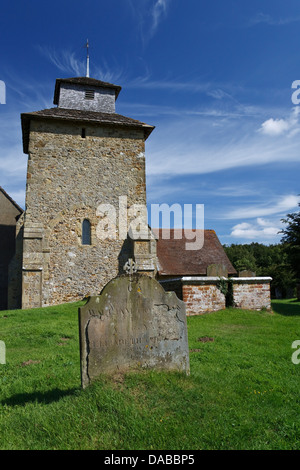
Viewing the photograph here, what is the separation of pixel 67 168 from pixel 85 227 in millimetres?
3053

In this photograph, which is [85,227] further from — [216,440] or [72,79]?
[216,440]

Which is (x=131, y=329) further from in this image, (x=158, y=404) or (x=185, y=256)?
(x=185, y=256)

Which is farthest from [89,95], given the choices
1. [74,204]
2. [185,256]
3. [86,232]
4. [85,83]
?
[185,256]

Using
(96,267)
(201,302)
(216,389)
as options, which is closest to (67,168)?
(96,267)

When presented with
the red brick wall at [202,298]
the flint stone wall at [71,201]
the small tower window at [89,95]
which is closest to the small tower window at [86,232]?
the flint stone wall at [71,201]

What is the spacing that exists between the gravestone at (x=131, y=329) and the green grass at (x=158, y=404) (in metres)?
0.21

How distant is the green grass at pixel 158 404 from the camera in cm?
355

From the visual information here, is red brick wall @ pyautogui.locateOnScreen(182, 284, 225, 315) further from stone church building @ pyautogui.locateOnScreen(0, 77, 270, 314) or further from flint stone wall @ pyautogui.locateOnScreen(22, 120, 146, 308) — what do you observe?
flint stone wall @ pyautogui.locateOnScreen(22, 120, 146, 308)

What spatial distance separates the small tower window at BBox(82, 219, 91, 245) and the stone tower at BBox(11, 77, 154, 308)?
0.16 feet

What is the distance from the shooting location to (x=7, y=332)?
927 cm

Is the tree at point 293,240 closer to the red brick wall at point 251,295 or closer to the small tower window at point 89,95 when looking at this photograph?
the red brick wall at point 251,295

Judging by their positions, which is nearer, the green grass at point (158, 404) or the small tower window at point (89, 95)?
the green grass at point (158, 404)

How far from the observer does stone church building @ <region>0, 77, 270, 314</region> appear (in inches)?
630

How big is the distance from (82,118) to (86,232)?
19.1ft
